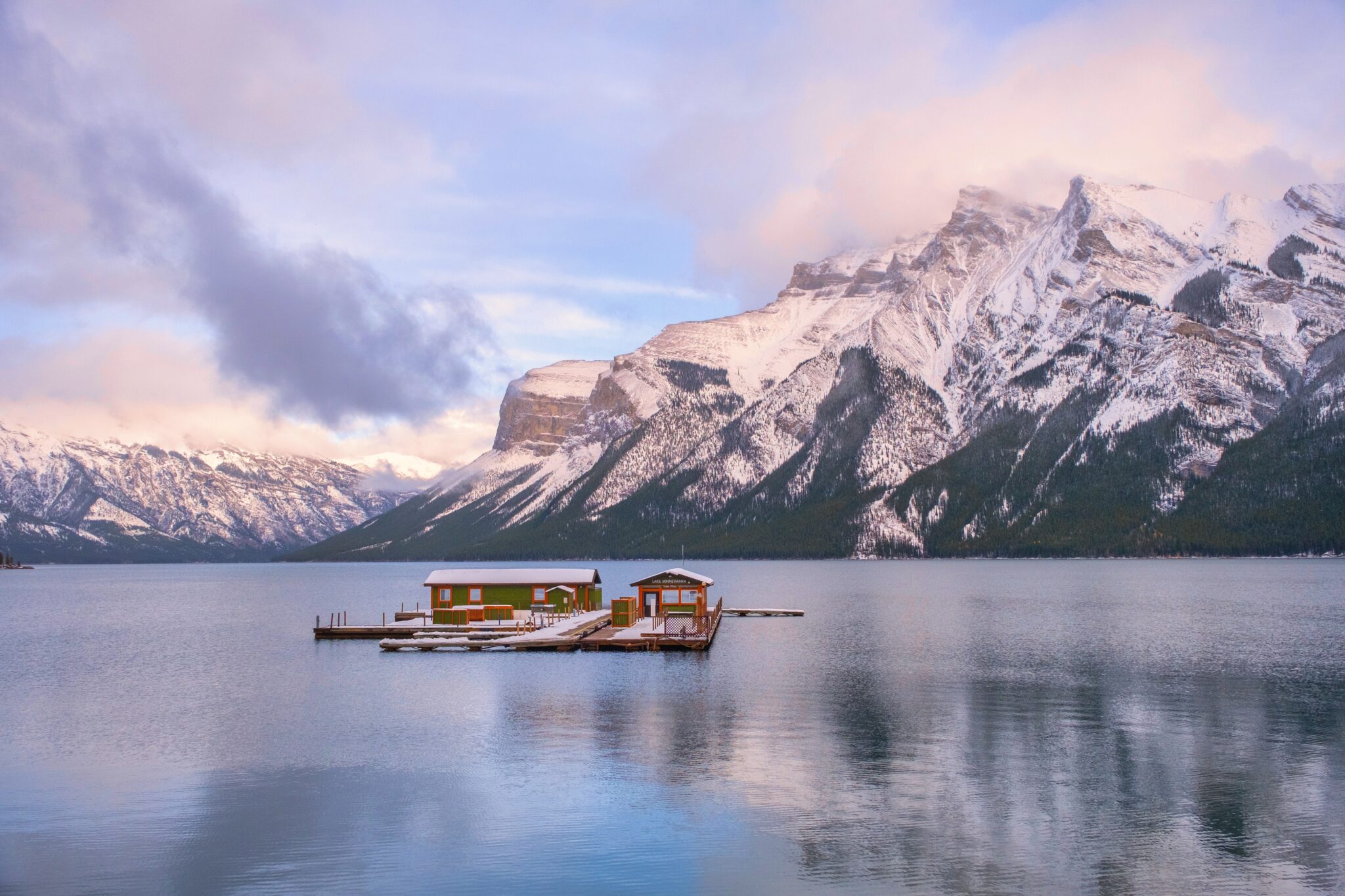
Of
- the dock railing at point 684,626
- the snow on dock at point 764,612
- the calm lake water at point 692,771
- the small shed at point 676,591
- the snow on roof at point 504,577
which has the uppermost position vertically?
the snow on roof at point 504,577

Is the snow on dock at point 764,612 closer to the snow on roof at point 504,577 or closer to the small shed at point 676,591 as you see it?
the snow on roof at point 504,577

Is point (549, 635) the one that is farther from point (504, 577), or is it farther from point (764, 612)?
point (764, 612)

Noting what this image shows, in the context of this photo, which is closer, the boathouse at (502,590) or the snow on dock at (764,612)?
the boathouse at (502,590)

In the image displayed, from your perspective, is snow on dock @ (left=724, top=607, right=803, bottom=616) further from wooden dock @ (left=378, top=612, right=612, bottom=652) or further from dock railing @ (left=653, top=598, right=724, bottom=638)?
wooden dock @ (left=378, top=612, right=612, bottom=652)

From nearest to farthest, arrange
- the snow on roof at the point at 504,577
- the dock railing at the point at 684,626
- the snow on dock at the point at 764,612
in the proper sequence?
the dock railing at the point at 684,626 → the snow on roof at the point at 504,577 → the snow on dock at the point at 764,612

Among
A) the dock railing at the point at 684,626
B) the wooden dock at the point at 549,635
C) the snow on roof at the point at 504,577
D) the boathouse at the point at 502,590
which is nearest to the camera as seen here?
the wooden dock at the point at 549,635

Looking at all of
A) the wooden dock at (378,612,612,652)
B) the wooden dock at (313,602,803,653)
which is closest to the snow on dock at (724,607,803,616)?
the wooden dock at (313,602,803,653)

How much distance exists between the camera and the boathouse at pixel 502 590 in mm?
112562

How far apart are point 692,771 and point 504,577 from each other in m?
72.2

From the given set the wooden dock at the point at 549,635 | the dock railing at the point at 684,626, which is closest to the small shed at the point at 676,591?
the wooden dock at the point at 549,635

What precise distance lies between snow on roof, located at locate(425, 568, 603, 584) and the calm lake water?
2394 cm

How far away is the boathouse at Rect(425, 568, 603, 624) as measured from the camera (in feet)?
369

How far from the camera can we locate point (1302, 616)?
359 feet

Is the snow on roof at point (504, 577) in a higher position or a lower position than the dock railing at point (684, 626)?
higher
